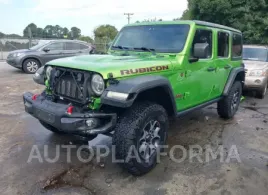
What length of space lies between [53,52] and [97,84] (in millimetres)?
9298

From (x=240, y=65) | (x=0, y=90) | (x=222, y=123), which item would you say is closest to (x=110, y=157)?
(x=222, y=123)

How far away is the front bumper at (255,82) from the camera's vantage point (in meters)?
7.66

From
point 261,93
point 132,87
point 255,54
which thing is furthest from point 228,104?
point 255,54

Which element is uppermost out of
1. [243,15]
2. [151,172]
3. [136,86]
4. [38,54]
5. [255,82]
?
[243,15]

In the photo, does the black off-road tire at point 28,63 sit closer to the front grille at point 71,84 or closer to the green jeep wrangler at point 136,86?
the green jeep wrangler at point 136,86

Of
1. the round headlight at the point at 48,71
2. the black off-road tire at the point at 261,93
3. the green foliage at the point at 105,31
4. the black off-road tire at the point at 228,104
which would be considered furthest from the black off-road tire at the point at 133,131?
the green foliage at the point at 105,31

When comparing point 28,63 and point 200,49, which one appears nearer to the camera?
point 200,49

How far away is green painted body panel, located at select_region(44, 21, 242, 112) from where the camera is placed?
3355 mm

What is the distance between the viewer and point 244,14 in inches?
624

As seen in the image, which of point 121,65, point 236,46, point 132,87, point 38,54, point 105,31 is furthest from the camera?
point 105,31

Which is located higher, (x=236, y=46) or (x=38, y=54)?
(x=236, y=46)

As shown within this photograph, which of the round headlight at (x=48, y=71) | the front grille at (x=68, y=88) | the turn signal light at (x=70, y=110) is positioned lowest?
the turn signal light at (x=70, y=110)

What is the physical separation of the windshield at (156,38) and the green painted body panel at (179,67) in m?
0.10

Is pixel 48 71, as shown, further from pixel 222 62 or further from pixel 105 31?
pixel 105 31
